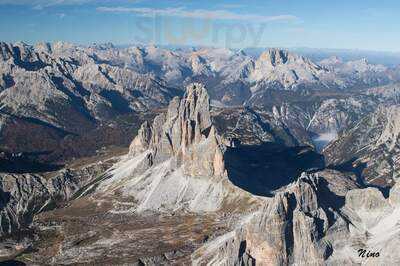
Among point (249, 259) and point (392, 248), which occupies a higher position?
point (392, 248)

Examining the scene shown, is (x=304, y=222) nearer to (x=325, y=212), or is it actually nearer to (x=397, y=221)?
(x=325, y=212)

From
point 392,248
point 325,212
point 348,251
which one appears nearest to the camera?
point 392,248

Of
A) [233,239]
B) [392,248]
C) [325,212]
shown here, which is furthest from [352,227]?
[233,239]

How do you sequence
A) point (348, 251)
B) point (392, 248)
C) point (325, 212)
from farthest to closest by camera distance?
point (325, 212)
point (348, 251)
point (392, 248)

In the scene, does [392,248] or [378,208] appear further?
[378,208]

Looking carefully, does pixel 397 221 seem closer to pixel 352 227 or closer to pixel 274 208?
pixel 352 227

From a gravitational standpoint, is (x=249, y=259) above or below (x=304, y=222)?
below

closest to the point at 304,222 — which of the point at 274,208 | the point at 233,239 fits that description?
the point at 274,208

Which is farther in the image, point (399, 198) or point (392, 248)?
point (399, 198)
